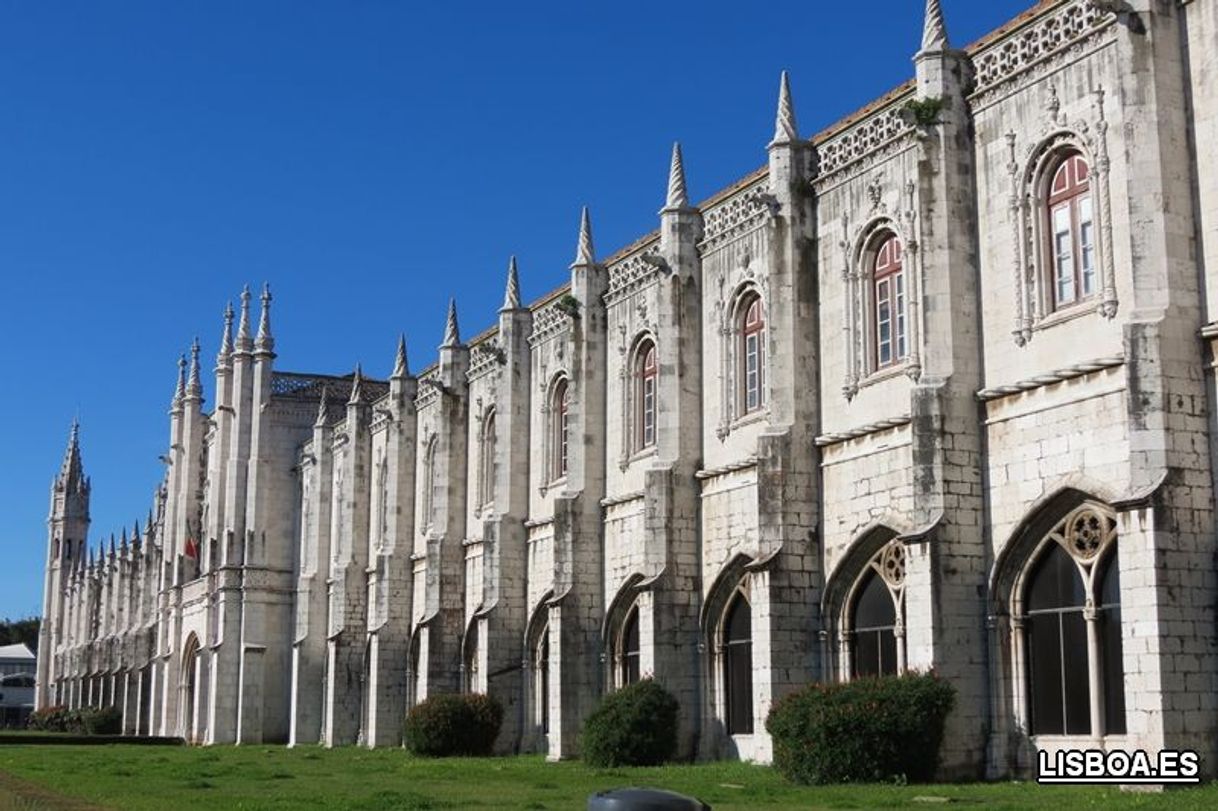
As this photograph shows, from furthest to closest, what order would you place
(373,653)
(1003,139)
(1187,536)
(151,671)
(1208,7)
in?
(151,671) < (373,653) < (1003,139) < (1208,7) < (1187,536)

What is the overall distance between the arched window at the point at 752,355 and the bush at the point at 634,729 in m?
5.99

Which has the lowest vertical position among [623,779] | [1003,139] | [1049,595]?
[623,779]

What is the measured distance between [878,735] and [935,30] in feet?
37.7

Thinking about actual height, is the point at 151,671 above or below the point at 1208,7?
below

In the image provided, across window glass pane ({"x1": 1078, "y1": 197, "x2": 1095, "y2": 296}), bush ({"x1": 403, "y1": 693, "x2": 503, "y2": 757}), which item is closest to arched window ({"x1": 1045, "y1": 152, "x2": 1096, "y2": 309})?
window glass pane ({"x1": 1078, "y1": 197, "x2": 1095, "y2": 296})

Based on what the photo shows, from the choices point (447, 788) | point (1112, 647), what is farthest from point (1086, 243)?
point (447, 788)

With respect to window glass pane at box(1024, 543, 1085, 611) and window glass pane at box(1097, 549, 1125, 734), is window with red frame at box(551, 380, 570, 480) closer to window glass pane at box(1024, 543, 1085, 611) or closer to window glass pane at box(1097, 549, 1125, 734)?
window glass pane at box(1024, 543, 1085, 611)

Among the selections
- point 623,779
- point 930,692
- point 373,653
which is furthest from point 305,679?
point 930,692

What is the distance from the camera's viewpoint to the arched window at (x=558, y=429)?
3909 centimetres

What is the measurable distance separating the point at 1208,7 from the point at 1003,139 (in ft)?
13.3

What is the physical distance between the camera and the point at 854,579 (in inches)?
1068

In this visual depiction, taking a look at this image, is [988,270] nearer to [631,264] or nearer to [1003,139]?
[1003,139]

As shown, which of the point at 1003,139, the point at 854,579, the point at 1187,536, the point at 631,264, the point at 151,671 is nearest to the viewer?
the point at 1187,536

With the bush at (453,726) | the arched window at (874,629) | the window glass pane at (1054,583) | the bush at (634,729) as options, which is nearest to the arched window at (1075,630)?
the window glass pane at (1054,583)
